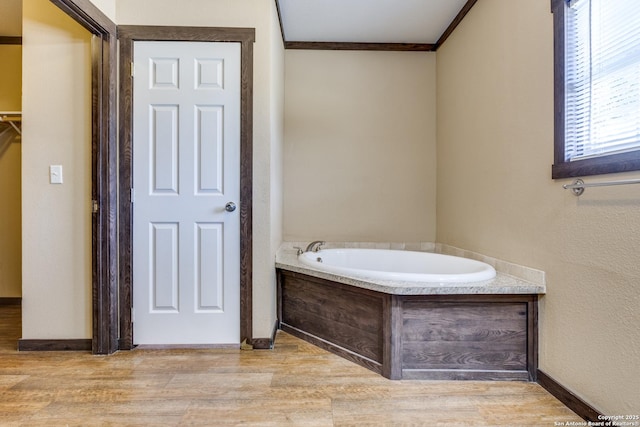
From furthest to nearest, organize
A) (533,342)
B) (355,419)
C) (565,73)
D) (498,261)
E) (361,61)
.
→ (361,61) → (498,261) → (533,342) → (565,73) → (355,419)

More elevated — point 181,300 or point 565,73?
point 565,73

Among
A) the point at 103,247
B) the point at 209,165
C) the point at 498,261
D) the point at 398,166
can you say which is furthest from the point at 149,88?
the point at 498,261

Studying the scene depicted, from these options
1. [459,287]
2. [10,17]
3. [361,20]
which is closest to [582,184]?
[459,287]

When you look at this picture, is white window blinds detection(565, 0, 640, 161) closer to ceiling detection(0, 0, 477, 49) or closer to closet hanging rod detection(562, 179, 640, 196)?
closet hanging rod detection(562, 179, 640, 196)

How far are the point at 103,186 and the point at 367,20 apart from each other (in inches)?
91.4

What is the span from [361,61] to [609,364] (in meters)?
2.80

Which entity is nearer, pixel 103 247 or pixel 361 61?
pixel 103 247

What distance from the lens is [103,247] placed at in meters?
2.08

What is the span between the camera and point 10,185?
300cm

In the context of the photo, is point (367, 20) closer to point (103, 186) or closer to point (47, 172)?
point (103, 186)

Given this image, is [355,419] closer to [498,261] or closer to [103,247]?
[498,261]

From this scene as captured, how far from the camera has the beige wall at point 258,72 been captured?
2.14m

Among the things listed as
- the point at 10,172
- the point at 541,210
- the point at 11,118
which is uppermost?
the point at 11,118

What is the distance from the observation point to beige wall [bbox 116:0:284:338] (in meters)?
2.14
